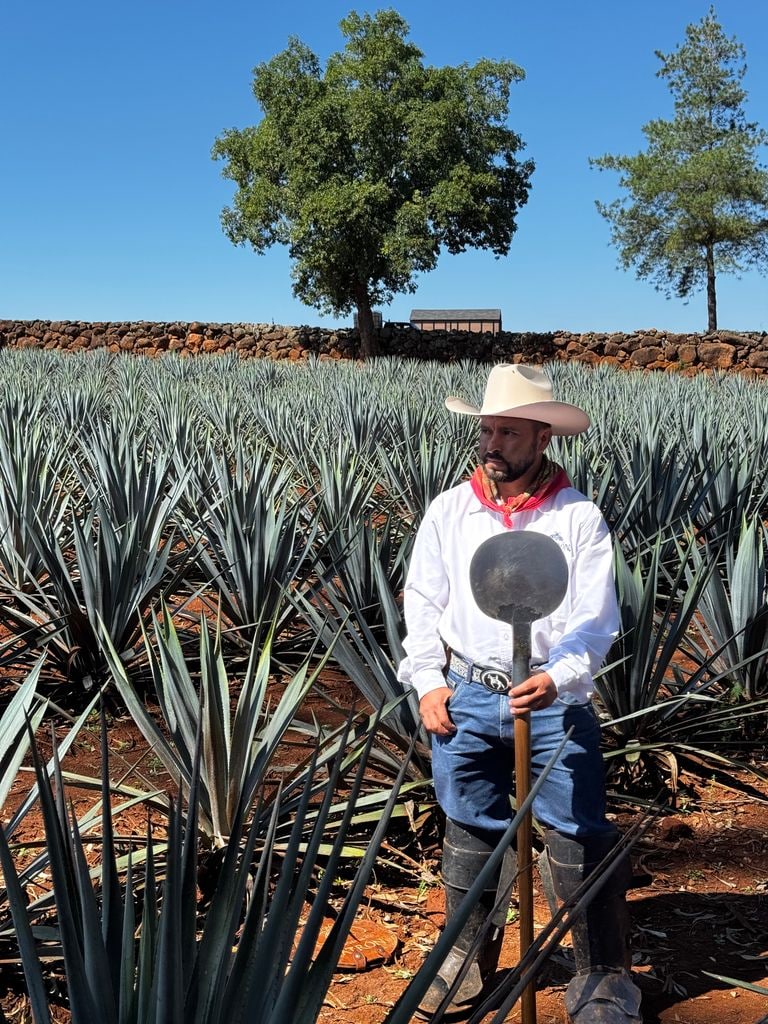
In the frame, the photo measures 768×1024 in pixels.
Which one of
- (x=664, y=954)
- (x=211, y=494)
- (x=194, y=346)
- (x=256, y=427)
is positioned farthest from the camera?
(x=194, y=346)

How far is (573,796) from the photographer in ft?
6.72

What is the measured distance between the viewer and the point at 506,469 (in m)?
2.14

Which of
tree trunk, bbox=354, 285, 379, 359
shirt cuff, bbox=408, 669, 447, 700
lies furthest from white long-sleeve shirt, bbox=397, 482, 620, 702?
tree trunk, bbox=354, 285, 379, 359

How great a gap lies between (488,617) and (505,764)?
14.2 inches

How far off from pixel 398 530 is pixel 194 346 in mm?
23753

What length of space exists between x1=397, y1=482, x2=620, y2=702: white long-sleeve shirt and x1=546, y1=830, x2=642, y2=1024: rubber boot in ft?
1.01

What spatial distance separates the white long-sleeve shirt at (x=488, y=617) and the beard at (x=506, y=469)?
72mm

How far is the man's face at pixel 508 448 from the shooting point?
7.02 feet

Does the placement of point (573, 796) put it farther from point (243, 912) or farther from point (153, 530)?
point (153, 530)

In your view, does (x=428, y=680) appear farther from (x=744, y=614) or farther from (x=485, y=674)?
(x=744, y=614)

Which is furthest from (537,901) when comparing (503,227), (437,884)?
(503,227)

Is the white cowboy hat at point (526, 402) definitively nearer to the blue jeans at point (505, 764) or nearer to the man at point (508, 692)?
the man at point (508, 692)

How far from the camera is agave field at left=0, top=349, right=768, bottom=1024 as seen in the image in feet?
3.93

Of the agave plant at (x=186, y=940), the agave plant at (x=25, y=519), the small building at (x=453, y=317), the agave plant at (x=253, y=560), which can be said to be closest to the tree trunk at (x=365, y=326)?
the small building at (x=453, y=317)
